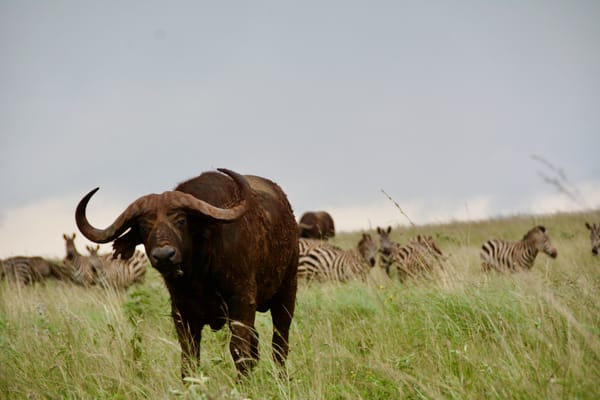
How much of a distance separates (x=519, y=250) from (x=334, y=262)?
4824mm

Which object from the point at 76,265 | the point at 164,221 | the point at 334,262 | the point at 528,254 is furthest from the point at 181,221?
the point at 76,265

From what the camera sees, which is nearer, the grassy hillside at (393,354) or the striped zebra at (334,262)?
the grassy hillside at (393,354)

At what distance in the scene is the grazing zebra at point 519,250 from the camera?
1611 cm

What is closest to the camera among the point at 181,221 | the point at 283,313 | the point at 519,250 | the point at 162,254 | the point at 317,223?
the point at 162,254

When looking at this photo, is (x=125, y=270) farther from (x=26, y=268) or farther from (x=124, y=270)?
(x=26, y=268)

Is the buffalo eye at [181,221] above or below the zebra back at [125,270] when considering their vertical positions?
above

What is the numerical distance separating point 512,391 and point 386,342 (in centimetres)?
230

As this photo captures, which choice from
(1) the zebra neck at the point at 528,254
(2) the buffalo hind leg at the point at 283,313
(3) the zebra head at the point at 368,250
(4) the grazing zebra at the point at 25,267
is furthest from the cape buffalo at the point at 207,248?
(4) the grazing zebra at the point at 25,267

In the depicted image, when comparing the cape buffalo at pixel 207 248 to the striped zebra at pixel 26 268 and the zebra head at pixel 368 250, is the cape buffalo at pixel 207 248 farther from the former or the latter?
the striped zebra at pixel 26 268

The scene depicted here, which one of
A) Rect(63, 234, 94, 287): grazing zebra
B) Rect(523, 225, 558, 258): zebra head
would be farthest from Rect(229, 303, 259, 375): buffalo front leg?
Rect(63, 234, 94, 287): grazing zebra

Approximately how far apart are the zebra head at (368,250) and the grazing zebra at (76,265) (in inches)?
293

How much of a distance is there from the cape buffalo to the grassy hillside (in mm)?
217

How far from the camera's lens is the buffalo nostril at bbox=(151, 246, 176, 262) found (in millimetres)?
4832

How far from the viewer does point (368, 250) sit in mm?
16766
